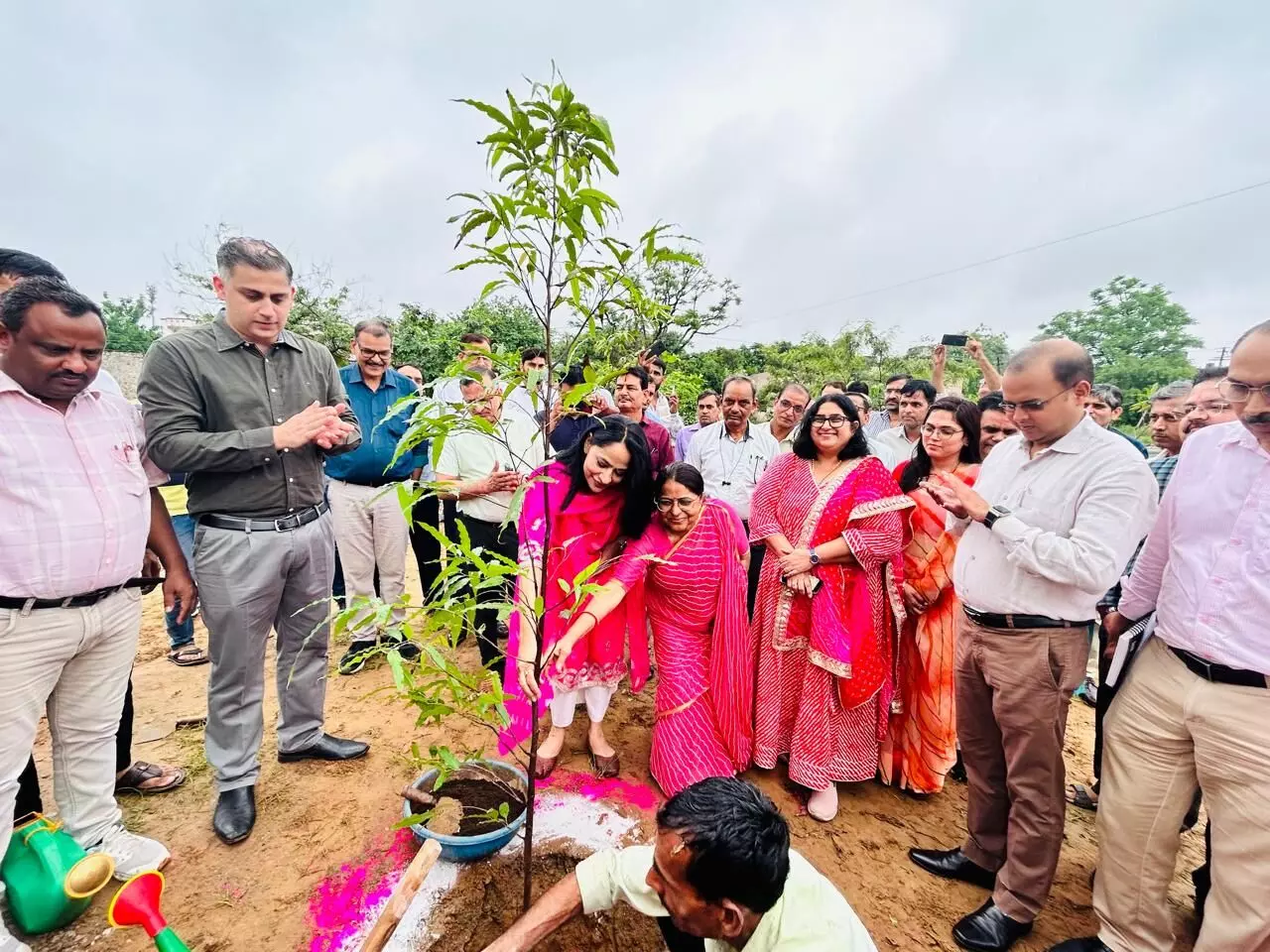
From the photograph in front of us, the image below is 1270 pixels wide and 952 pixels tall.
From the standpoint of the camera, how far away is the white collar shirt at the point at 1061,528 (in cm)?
176

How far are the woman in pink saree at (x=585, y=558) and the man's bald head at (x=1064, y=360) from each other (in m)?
1.51

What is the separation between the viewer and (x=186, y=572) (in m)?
2.38

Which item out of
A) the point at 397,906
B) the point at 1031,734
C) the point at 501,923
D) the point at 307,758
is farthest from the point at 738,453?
the point at 397,906

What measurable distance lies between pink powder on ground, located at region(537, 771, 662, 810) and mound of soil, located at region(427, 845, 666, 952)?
0.58 meters

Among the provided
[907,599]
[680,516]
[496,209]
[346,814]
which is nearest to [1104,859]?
[907,599]

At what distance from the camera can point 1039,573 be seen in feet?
5.97

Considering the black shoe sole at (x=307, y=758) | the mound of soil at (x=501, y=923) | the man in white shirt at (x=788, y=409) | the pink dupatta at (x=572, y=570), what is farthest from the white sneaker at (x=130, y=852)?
the man in white shirt at (x=788, y=409)

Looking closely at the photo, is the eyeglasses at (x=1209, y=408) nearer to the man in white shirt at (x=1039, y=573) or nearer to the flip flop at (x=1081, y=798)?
the man in white shirt at (x=1039, y=573)

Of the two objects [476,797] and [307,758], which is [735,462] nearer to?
[476,797]

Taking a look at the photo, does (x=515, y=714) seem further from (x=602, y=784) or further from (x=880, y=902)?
(x=880, y=902)

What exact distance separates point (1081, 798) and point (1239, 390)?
94.0 inches

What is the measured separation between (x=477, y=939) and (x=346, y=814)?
95 cm

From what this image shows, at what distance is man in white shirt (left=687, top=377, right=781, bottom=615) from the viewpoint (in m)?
4.13

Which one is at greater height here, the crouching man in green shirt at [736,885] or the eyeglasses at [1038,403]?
the eyeglasses at [1038,403]
